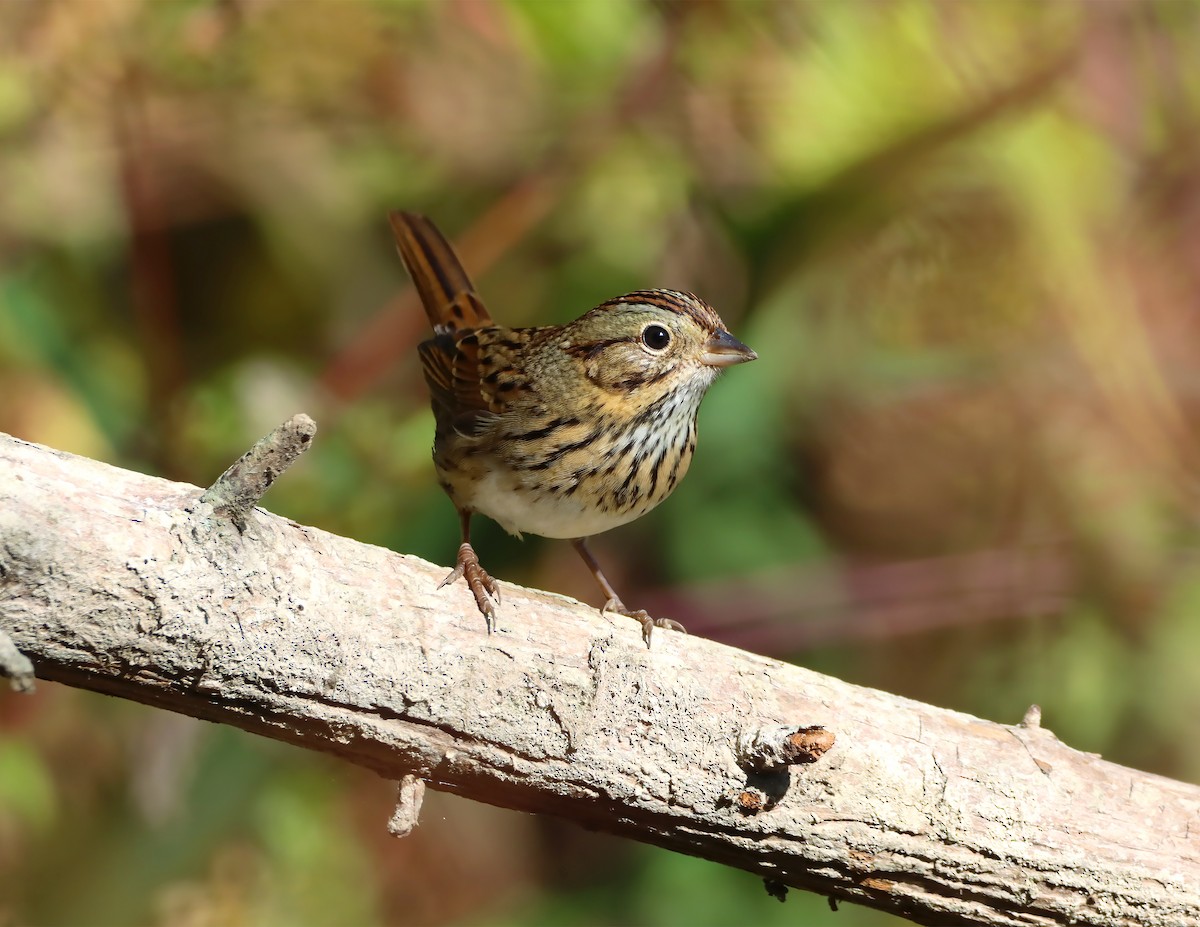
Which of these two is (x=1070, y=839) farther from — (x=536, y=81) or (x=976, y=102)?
(x=536, y=81)

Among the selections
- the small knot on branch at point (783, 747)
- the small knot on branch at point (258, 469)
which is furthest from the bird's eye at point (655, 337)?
the small knot on branch at point (258, 469)

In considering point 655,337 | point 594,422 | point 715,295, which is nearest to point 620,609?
point 594,422

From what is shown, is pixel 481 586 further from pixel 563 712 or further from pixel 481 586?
pixel 563 712

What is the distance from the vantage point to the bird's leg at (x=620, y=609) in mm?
2250

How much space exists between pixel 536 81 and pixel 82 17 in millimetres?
1327

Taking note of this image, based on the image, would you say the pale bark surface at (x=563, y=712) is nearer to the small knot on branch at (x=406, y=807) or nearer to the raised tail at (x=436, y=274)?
the small knot on branch at (x=406, y=807)

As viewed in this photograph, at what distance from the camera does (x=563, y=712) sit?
2.06 m

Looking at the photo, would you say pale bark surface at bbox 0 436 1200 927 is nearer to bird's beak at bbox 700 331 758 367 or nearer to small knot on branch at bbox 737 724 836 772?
small knot on branch at bbox 737 724 836 772

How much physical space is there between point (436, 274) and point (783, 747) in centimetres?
202

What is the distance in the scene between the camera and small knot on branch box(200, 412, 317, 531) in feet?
5.49

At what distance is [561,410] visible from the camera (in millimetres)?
2898

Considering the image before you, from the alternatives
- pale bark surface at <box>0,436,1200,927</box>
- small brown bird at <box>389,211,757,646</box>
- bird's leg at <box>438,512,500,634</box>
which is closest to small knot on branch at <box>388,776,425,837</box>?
pale bark surface at <box>0,436,1200,927</box>

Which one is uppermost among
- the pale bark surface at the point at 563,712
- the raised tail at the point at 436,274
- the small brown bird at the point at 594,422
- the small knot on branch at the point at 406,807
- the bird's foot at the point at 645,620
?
the raised tail at the point at 436,274

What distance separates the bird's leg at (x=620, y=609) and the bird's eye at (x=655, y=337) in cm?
60
